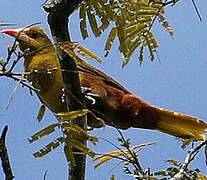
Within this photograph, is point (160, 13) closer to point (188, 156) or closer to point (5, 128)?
point (188, 156)

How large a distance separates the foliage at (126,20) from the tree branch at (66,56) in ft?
0.41

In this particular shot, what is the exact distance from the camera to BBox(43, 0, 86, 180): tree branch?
1.29m

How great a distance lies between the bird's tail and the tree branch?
0.72 meters

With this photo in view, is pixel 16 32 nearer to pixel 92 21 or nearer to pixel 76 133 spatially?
pixel 92 21

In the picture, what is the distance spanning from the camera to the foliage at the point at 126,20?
141cm

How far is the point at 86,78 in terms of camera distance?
235 centimetres

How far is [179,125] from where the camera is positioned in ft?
7.60

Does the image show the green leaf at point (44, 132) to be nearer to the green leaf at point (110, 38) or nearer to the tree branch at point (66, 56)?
the tree branch at point (66, 56)

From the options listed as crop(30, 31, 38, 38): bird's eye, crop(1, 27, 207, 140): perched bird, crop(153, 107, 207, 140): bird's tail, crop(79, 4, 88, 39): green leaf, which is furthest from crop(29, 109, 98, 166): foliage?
crop(30, 31, 38, 38): bird's eye

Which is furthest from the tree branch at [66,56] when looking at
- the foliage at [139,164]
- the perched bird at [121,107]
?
the perched bird at [121,107]

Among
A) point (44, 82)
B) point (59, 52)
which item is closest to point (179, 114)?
point (44, 82)

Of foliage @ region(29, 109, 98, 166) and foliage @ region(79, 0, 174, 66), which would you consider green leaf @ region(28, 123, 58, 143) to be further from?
foliage @ region(79, 0, 174, 66)

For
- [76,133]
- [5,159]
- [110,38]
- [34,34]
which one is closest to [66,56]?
[76,133]

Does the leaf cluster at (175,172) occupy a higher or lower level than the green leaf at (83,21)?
lower
